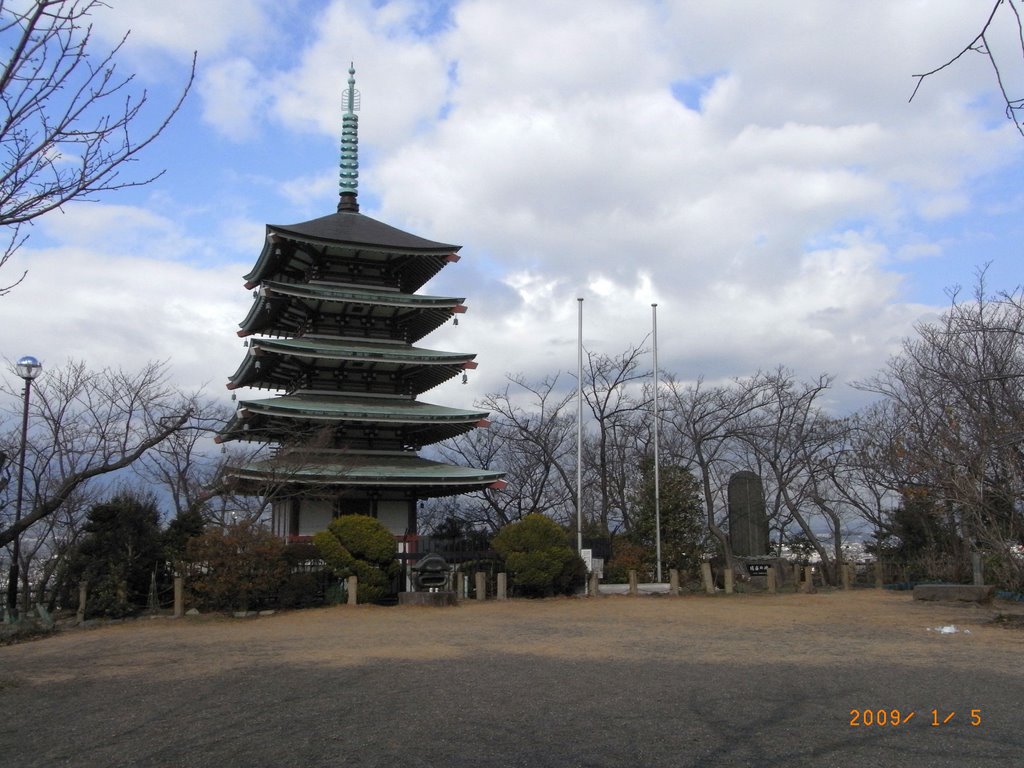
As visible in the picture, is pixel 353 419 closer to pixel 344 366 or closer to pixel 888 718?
pixel 344 366

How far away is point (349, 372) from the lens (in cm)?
2520

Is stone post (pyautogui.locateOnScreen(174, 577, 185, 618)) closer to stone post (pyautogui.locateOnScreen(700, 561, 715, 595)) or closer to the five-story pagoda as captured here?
the five-story pagoda

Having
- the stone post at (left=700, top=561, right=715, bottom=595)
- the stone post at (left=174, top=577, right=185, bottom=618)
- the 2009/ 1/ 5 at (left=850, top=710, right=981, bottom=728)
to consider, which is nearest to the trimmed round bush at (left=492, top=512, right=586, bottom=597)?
the stone post at (left=700, top=561, right=715, bottom=595)

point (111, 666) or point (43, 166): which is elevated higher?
point (43, 166)

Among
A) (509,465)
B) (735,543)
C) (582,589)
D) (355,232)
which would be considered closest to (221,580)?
(582,589)

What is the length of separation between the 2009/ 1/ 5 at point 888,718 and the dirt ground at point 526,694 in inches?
1.3

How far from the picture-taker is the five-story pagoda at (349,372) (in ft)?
73.5

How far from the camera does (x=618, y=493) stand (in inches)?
1350

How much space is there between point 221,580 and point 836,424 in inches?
900

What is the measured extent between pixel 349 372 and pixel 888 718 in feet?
64.8

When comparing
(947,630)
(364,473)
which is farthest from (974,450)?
(364,473)

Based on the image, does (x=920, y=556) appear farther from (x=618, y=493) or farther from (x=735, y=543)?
(x=618, y=493)

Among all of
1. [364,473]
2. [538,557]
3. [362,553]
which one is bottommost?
[538,557]

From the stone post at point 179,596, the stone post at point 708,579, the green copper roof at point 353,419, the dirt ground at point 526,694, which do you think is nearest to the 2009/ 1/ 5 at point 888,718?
the dirt ground at point 526,694
